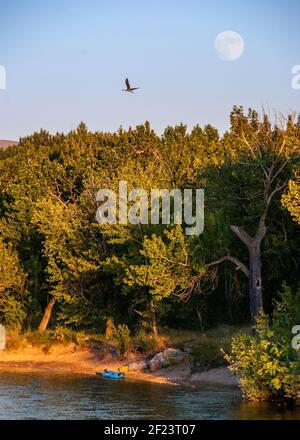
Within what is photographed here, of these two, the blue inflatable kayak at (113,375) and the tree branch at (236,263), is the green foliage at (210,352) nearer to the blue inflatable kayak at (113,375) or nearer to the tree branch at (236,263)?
the tree branch at (236,263)

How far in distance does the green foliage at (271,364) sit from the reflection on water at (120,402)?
725mm

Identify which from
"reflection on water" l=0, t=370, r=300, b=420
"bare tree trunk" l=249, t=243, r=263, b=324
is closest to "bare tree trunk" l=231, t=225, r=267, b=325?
"bare tree trunk" l=249, t=243, r=263, b=324

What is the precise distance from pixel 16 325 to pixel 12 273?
132 inches

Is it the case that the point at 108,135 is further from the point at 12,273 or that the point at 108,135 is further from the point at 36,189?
the point at 12,273

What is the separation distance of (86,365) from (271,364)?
1718 cm

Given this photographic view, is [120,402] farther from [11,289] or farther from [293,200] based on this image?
[11,289]

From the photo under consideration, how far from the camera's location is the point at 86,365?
47.0 meters

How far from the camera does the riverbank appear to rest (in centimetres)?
4038

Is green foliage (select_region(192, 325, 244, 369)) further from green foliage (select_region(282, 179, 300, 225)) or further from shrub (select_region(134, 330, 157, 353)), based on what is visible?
green foliage (select_region(282, 179, 300, 225))

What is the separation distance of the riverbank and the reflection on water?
1.68 metres

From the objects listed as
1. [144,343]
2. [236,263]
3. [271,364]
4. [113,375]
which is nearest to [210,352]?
[236,263]

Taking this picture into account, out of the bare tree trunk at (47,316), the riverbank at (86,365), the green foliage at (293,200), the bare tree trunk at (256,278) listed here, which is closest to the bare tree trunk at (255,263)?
the bare tree trunk at (256,278)

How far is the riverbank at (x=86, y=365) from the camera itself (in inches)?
1590
